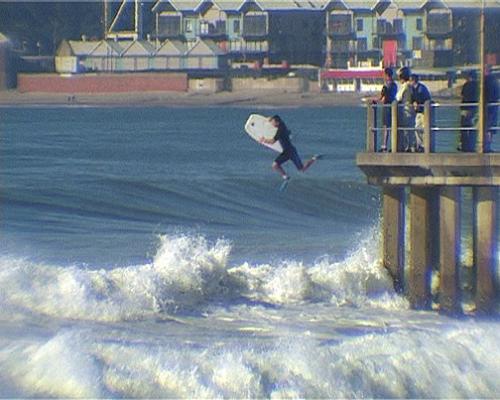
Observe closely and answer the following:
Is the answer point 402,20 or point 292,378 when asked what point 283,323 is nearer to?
point 292,378

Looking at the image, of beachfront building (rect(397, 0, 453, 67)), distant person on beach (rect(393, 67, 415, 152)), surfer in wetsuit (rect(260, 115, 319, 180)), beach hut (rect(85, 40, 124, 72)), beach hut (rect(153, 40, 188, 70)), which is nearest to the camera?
distant person on beach (rect(393, 67, 415, 152))

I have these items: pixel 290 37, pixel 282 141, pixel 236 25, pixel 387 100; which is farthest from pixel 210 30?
pixel 387 100

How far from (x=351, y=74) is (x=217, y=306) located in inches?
1209

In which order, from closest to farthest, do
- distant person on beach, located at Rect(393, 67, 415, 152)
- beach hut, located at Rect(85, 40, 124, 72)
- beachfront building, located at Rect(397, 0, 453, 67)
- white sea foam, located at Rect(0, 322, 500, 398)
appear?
1. white sea foam, located at Rect(0, 322, 500, 398)
2. distant person on beach, located at Rect(393, 67, 415, 152)
3. beachfront building, located at Rect(397, 0, 453, 67)
4. beach hut, located at Rect(85, 40, 124, 72)

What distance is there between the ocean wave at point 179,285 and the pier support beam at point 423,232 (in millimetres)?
446

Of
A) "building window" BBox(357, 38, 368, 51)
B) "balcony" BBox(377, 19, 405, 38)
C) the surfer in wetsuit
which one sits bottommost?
the surfer in wetsuit

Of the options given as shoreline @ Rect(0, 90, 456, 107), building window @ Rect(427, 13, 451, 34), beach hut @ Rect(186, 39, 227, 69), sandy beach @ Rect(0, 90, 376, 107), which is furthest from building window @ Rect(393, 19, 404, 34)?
beach hut @ Rect(186, 39, 227, 69)

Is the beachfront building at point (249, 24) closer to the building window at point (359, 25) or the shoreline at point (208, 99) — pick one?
the building window at point (359, 25)

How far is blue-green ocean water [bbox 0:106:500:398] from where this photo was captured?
1282 cm

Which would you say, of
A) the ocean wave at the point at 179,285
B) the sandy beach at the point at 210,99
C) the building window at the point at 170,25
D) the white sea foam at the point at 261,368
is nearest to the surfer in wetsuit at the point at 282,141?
the ocean wave at the point at 179,285

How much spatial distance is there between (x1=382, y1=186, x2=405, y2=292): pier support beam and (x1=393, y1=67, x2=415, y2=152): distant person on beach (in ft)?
1.76

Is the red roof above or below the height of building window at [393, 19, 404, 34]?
below

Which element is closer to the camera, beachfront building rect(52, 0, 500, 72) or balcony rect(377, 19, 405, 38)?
beachfront building rect(52, 0, 500, 72)

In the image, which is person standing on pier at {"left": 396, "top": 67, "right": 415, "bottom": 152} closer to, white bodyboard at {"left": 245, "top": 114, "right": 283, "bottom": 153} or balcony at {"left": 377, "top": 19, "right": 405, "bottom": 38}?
white bodyboard at {"left": 245, "top": 114, "right": 283, "bottom": 153}
